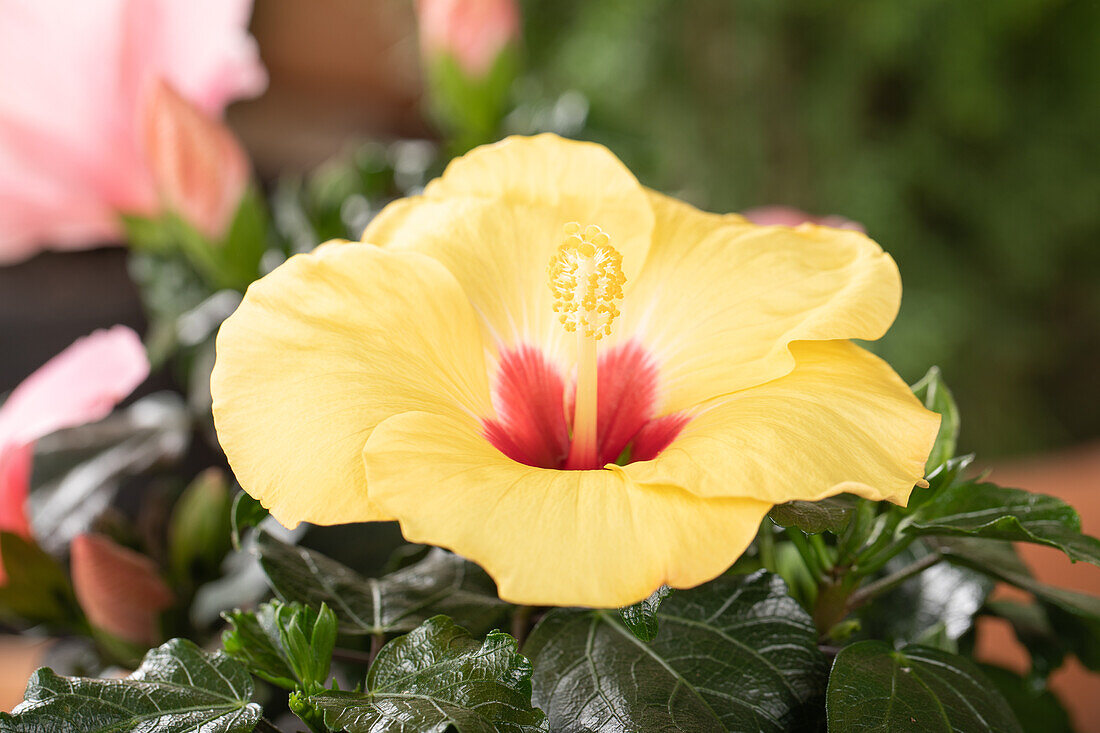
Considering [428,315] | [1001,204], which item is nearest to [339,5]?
[1001,204]

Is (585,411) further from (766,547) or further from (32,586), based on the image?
(32,586)

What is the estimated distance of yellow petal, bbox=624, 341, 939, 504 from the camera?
0.80ft

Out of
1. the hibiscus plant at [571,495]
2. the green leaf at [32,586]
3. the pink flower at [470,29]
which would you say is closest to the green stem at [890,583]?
the hibiscus plant at [571,495]

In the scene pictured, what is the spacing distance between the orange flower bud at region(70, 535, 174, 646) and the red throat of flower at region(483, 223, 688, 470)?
0.64 feet

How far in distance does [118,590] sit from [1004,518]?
1.17 feet

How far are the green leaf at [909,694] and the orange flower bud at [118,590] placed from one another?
303 mm

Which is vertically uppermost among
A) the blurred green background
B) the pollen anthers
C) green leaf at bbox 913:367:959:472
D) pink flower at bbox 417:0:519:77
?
pink flower at bbox 417:0:519:77

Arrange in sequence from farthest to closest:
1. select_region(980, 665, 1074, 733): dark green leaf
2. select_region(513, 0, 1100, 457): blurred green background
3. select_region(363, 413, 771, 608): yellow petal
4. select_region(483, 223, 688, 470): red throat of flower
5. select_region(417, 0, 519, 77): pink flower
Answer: select_region(513, 0, 1100, 457): blurred green background → select_region(417, 0, 519, 77): pink flower → select_region(980, 665, 1074, 733): dark green leaf → select_region(483, 223, 688, 470): red throat of flower → select_region(363, 413, 771, 608): yellow petal

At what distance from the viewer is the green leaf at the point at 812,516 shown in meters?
0.26

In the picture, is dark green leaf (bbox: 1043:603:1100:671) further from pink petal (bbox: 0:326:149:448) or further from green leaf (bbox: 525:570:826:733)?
pink petal (bbox: 0:326:149:448)

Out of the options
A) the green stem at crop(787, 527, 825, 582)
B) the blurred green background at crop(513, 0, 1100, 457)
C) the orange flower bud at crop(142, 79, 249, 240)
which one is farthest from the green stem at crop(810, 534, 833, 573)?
the blurred green background at crop(513, 0, 1100, 457)

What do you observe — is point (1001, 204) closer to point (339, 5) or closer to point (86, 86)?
point (339, 5)

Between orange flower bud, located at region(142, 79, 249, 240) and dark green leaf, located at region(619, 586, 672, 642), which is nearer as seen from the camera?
dark green leaf, located at region(619, 586, 672, 642)

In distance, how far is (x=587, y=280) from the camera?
0.32 meters
